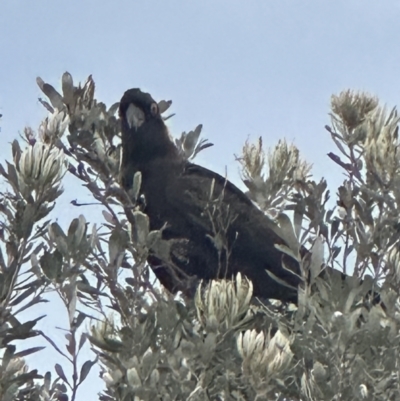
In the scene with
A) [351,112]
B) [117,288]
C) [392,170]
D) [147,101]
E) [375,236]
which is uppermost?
[147,101]

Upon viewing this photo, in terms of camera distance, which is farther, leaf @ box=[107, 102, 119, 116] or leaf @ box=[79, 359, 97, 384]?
leaf @ box=[107, 102, 119, 116]

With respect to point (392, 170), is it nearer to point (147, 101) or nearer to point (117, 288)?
point (117, 288)

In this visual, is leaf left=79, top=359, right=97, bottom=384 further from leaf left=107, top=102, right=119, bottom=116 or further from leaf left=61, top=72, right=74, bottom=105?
leaf left=107, top=102, right=119, bottom=116

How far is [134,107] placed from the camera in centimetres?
455

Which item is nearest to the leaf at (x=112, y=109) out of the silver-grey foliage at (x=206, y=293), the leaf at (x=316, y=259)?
the silver-grey foliage at (x=206, y=293)

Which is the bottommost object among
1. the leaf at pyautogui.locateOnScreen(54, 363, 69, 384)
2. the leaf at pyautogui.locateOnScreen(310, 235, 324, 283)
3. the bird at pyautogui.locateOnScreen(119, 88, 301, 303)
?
the leaf at pyautogui.locateOnScreen(54, 363, 69, 384)

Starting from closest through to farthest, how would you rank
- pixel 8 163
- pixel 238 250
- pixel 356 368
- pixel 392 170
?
pixel 356 368
pixel 8 163
pixel 392 170
pixel 238 250

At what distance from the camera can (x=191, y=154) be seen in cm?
376

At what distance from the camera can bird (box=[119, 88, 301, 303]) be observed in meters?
3.91

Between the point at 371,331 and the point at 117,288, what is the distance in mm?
825

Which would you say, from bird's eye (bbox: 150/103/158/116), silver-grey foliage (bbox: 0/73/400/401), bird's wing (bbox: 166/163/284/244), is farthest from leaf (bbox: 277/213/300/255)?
bird's eye (bbox: 150/103/158/116)

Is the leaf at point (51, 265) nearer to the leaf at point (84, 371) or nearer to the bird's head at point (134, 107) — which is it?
the leaf at point (84, 371)

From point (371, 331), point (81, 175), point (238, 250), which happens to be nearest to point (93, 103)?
point (81, 175)

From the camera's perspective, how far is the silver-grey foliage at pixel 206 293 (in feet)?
6.72
